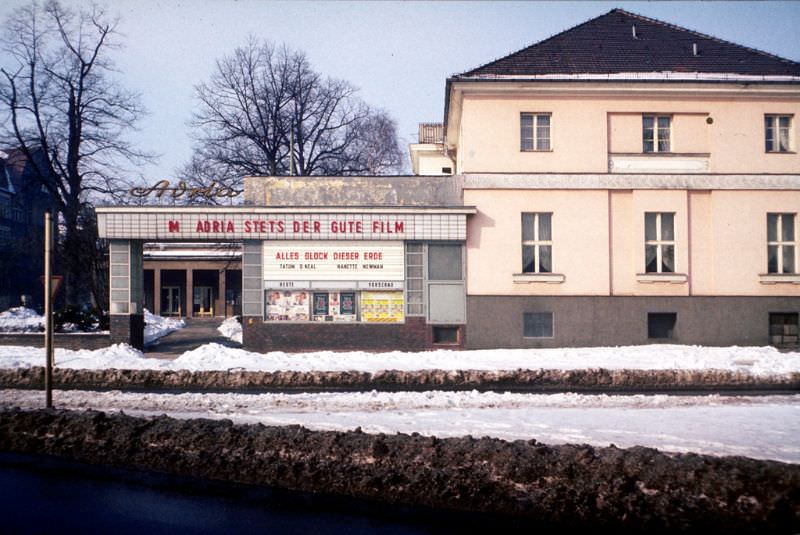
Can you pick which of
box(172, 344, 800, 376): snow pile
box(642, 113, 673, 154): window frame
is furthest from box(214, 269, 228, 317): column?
box(642, 113, 673, 154): window frame

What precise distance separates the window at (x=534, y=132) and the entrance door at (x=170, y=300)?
30761 millimetres

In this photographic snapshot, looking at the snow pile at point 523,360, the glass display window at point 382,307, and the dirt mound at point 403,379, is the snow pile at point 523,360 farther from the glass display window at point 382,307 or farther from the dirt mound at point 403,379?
the glass display window at point 382,307

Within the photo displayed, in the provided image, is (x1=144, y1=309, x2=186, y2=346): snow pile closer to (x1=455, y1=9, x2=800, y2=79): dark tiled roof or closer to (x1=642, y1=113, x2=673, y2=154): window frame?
(x1=455, y1=9, x2=800, y2=79): dark tiled roof

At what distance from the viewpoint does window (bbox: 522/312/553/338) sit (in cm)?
2108

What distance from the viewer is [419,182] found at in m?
21.5

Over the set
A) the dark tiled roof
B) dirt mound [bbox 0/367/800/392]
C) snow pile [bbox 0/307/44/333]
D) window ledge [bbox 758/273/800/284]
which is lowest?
dirt mound [bbox 0/367/800/392]

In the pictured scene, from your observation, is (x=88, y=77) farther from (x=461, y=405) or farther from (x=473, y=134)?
(x=461, y=405)

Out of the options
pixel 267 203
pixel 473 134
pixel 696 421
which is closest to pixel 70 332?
pixel 267 203

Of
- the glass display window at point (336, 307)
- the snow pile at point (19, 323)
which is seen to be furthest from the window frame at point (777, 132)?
the snow pile at point (19, 323)

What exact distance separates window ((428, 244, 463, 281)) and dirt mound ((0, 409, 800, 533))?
1290 centimetres

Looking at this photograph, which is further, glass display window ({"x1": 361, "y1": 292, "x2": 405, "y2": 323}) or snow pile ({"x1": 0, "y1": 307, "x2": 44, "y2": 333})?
snow pile ({"x1": 0, "y1": 307, "x2": 44, "y2": 333})

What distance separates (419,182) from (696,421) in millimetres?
13257

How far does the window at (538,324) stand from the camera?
69.2 feet

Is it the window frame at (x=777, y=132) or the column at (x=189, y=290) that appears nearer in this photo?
the window frame at (x=777, y=132)
